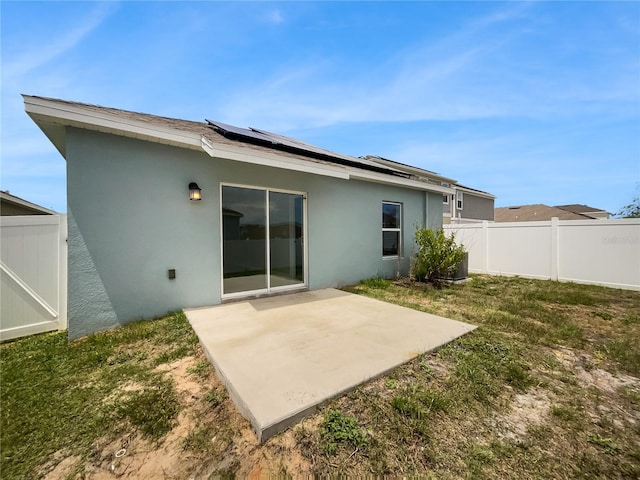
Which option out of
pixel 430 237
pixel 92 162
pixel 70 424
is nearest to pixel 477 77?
pixel 430 237

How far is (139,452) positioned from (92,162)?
4.13 metres

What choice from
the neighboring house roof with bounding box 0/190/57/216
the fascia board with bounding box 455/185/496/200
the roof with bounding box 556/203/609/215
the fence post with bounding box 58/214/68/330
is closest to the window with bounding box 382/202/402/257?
the fence post with bounding box 58/214/68/330

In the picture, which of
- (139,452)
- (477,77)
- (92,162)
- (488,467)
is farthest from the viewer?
(477,77)

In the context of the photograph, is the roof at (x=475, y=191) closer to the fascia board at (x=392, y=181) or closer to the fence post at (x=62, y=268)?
the fascia board at (x=392, y=181)

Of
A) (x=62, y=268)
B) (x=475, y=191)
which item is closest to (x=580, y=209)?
(x=475, y=191)

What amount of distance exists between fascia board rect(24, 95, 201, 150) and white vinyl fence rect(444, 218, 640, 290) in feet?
34.5

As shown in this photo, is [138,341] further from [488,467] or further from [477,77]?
[477,77]

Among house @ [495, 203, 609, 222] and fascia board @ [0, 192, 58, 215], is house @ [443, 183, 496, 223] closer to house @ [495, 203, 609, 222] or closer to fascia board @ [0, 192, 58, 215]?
house @ [495, 203, 609, 222]

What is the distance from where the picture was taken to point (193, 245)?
15.7 feet

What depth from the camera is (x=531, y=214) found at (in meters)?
28.1

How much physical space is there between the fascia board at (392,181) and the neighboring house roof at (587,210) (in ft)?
120

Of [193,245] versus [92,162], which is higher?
[92,162]

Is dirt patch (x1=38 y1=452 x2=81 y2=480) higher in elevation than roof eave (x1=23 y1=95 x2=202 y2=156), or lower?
lower

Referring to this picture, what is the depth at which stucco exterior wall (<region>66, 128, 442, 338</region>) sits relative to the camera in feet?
12.7
